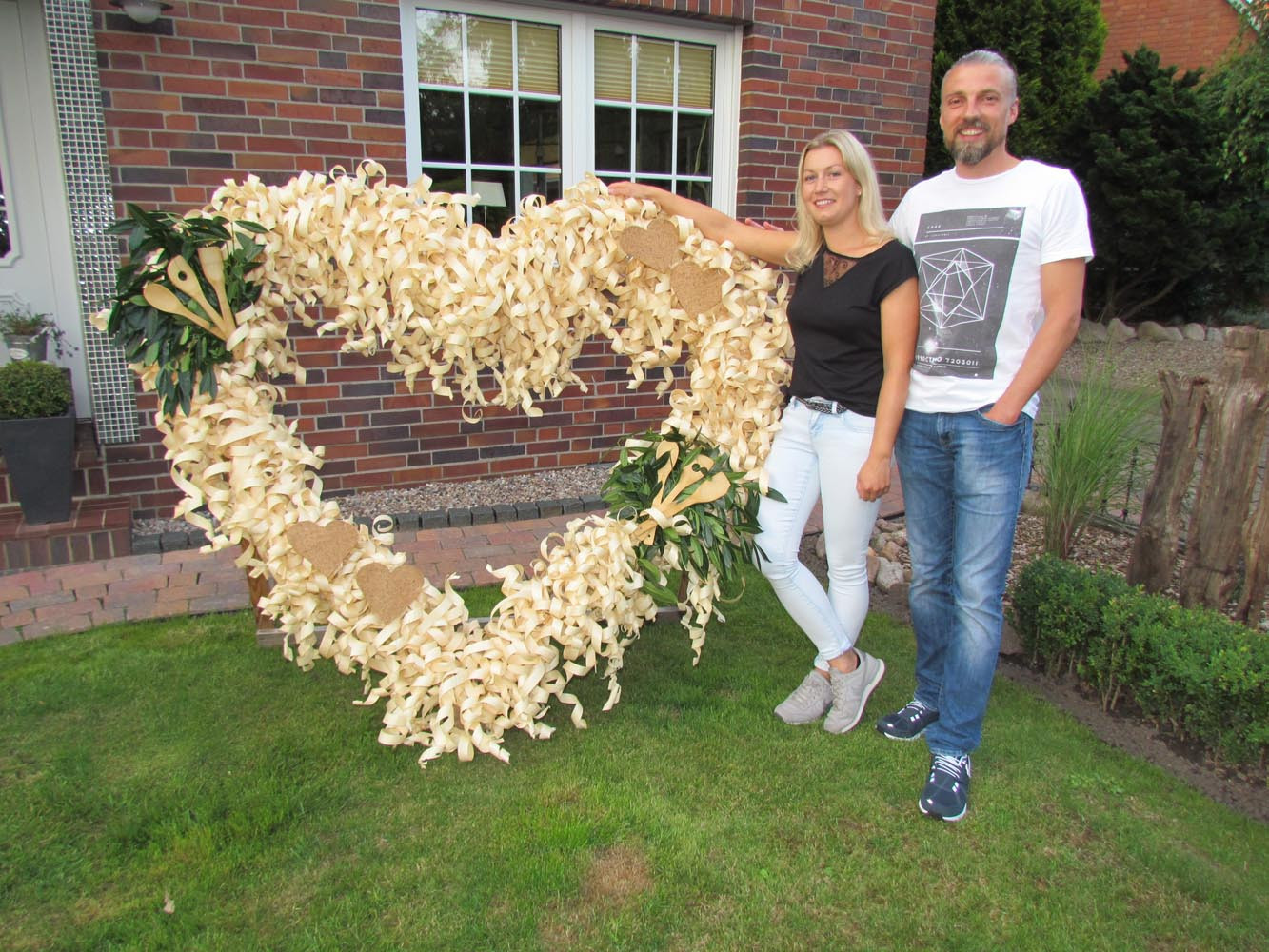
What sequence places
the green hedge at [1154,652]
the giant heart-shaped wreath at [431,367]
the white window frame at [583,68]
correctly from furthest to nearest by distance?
1. the white window frame at [583,68]
2. the green hedge at [1154,652]
3. the giant heart-shaped wreath at [431,367]

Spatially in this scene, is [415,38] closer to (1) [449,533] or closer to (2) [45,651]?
(1) [449,533]

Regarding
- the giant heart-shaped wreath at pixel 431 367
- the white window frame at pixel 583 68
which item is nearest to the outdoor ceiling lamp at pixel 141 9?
the white window frame at pixel 583 68

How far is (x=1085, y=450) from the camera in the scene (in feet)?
12.8

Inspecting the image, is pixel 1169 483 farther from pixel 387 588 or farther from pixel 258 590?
pixel 258 590

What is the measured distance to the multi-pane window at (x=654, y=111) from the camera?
5301mm

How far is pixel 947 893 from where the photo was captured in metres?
2.24

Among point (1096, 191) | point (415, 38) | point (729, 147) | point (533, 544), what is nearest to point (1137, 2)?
Answer: point (1096, 191)

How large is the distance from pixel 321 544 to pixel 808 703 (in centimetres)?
162

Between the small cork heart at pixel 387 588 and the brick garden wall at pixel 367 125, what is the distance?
228 centimetres

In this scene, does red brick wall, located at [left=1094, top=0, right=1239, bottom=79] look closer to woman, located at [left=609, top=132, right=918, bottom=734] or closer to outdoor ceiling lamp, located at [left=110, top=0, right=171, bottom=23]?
woman, located at [left=609, top=132, right=918, bottom=734]

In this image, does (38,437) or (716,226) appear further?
(38,437)

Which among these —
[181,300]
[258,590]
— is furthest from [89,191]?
[258,590]

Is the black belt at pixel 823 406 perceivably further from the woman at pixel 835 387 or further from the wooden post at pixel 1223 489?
the wooden post at pixel 1223 489

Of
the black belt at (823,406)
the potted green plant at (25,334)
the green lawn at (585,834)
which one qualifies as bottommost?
the green lawn at (585,834)
